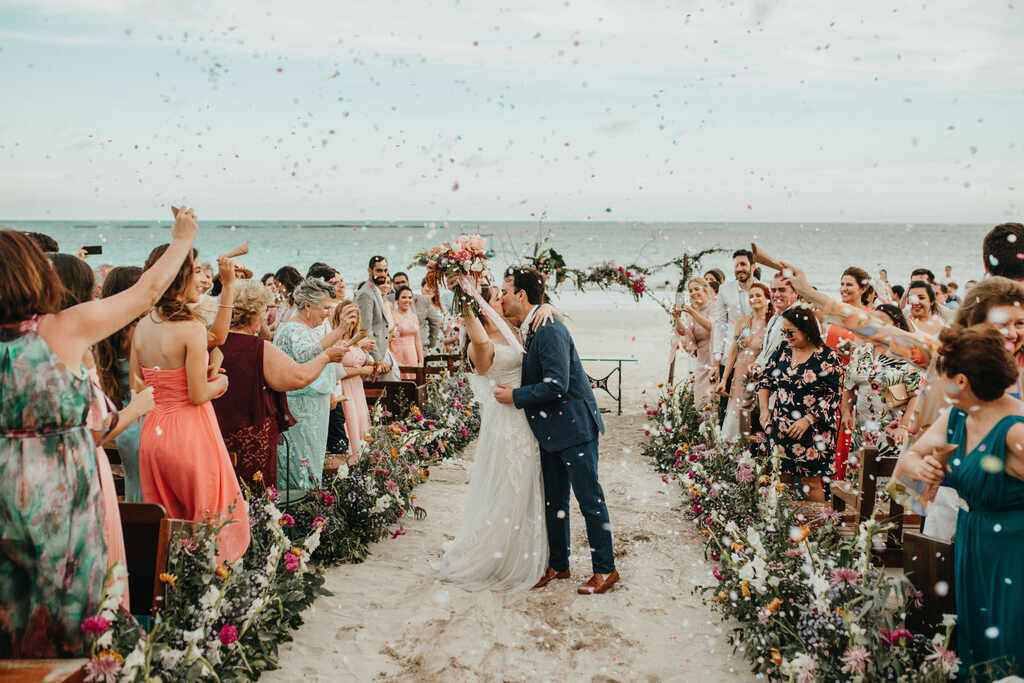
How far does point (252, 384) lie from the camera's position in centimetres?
473

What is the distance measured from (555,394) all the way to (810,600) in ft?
6.42

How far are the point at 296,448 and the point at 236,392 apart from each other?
4.27 feet

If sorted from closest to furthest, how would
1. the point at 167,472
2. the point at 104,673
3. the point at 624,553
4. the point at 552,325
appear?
1. the point at 104,673
2. the point at 167,472
3. the point at 552,325
4. the point at 624,553

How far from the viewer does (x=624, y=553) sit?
19.3ft

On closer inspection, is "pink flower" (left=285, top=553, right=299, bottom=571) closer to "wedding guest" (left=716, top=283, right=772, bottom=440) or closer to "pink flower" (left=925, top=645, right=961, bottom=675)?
"pink flower" (left=925, top=645, right=961, bottom=675)

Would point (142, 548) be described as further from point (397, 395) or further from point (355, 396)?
point (397, 395)

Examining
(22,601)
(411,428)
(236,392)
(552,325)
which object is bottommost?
(411,428)

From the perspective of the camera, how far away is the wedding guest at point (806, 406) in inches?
221

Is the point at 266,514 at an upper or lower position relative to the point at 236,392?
lower

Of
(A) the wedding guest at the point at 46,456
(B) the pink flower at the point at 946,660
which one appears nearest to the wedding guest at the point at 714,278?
(B) the pink flower at the point at 946,660

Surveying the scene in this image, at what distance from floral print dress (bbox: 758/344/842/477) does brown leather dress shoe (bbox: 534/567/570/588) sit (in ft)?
6.23

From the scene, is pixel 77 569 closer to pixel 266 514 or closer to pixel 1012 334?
pixel 266 514

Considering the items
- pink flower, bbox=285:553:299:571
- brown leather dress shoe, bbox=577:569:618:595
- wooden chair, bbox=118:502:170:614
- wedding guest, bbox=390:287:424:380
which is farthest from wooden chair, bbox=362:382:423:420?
wooden chair, bbox=118:502:170:614

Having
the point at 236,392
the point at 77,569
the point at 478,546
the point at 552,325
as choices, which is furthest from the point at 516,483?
the point at 77,569
